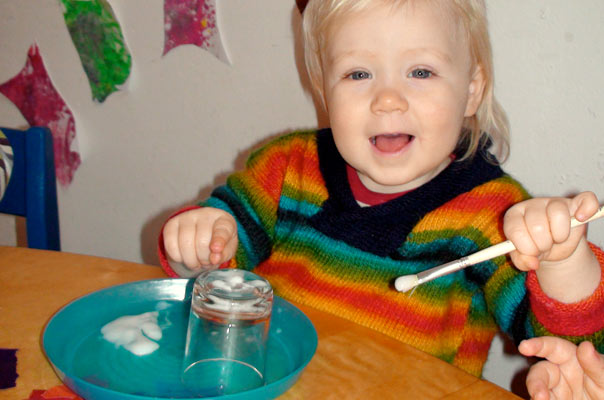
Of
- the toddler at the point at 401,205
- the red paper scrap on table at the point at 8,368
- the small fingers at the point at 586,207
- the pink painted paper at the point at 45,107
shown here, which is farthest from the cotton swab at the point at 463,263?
the pink painted paper at the point at 45,107

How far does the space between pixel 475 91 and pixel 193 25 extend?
64 centimetres

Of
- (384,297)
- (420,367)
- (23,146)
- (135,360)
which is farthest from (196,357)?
(23,146)

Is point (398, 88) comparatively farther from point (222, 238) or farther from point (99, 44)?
point (99, 44)

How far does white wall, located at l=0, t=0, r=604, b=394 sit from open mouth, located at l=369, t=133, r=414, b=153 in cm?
21

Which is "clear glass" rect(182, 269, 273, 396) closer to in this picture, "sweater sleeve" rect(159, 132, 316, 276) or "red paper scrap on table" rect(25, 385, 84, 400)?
"red paper scrap on table" rect(25, 385, 84, 400)

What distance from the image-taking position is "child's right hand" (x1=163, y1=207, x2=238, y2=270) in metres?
0.72

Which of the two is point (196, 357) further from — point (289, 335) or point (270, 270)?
point (270, 270)

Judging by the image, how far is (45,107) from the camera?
1562 millimetres

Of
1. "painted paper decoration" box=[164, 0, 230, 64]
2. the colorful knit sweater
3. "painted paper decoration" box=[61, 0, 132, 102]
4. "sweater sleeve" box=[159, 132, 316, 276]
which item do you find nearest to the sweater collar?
the colorful knit sweater

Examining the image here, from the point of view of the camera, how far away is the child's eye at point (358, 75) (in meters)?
0.76

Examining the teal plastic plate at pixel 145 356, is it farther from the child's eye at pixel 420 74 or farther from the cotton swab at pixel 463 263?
the child's eye at pixel 420 74

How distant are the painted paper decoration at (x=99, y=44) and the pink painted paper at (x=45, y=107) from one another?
13cm

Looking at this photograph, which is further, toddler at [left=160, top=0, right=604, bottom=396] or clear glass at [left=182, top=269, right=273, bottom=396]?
toddler at [left=160, top=0, right=604, bottom=396]

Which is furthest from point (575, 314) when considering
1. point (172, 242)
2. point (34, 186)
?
point (34, 186)
